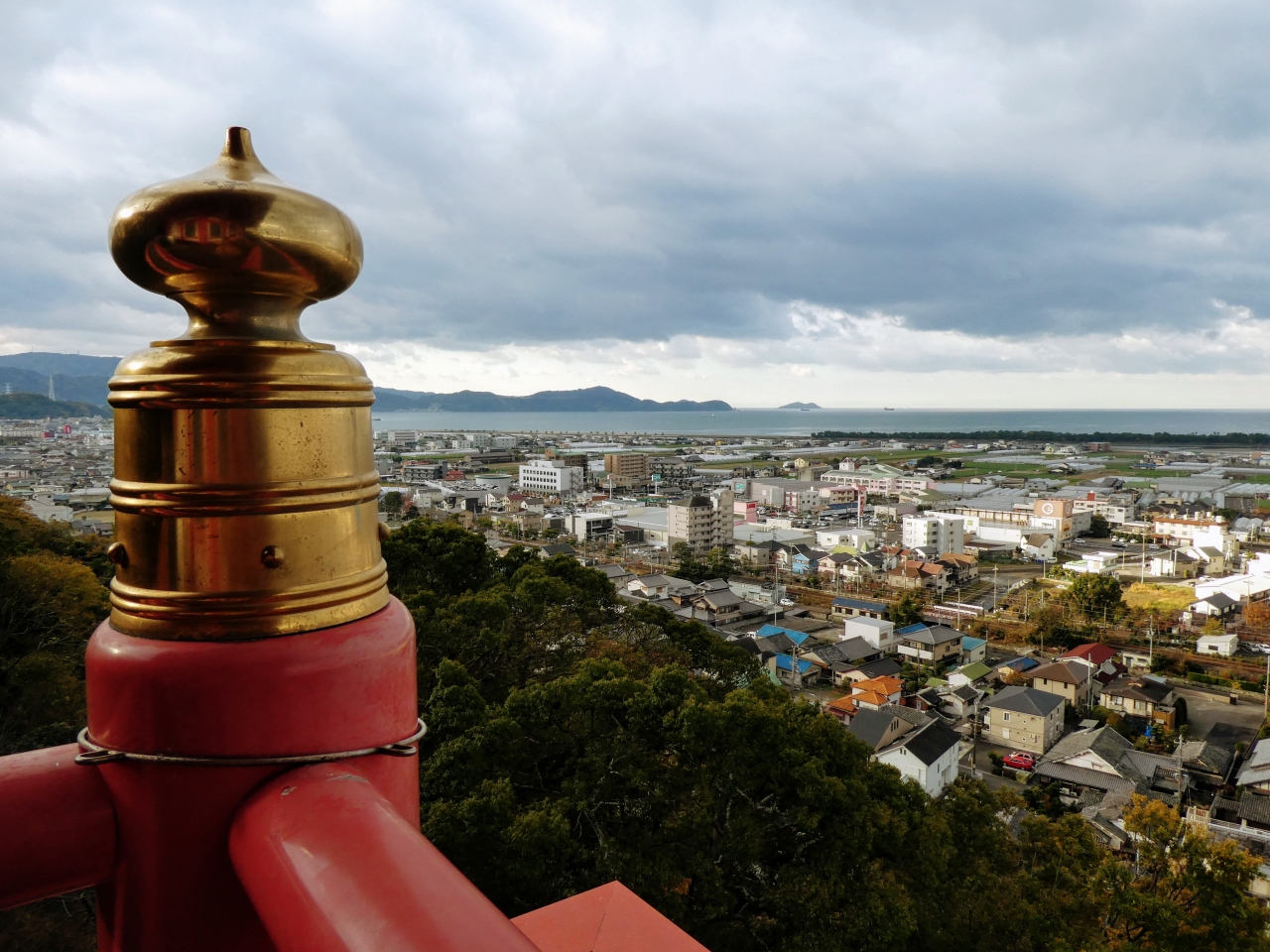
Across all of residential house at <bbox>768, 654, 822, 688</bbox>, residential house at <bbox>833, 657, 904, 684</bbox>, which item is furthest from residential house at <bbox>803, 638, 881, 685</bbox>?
residential house at <bbox>768, 654, 822, 688</bbox>

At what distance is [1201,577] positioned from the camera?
857 inches

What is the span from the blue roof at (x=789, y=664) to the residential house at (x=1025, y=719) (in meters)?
3.27

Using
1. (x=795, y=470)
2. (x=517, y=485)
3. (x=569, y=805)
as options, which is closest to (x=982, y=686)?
(x=569, y=805)

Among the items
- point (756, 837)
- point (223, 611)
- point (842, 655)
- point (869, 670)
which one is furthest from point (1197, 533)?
point (223, 611)

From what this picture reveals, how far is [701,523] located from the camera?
2591cm

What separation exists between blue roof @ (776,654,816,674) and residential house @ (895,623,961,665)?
7.81 feet

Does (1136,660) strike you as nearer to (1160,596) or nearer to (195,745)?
(1160,596)

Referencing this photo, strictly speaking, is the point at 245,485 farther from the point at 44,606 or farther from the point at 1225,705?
the point at 1225,705

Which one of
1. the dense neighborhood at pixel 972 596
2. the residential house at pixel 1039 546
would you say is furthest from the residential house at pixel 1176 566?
the residential house at pixel 1039 546

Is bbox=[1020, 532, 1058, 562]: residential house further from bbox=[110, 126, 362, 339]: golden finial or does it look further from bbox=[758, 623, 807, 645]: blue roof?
bbox=[110, 126, 362, 339]: golden finial

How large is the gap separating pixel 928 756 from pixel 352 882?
35.3 feet

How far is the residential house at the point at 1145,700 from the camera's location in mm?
12422

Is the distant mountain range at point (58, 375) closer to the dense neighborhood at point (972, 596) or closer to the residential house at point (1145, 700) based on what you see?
the dense neighborhood at point (972, 596)

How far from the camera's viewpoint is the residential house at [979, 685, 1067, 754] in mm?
11641
